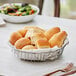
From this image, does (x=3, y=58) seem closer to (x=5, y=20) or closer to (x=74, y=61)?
(x=74, y=61)

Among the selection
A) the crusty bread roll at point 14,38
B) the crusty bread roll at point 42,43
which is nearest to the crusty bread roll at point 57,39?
the crusty bread roll at point 42,43

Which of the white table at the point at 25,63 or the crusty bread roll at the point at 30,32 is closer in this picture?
the white table at the point at 25,63

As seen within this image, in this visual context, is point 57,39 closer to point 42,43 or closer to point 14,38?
point 42,43

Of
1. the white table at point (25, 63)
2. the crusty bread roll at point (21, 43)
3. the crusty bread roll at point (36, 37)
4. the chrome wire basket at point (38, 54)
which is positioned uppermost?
the crusty bread roll at point (36, 37)

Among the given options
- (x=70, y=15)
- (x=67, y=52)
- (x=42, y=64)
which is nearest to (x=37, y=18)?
(x=67, y=52)

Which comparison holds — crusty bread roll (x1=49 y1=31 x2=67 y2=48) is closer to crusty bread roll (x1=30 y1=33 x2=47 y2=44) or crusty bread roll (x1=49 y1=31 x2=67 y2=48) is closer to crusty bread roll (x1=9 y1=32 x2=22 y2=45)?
crusty bread roll (x1=30 y1=33 x2=47 y2=44)

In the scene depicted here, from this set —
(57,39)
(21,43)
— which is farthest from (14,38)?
(57,39)

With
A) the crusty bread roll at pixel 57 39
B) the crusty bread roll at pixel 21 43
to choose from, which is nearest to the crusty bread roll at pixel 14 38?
the crusty bread roll at pixel 21 43

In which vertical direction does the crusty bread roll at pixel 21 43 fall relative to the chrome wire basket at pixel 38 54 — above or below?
above

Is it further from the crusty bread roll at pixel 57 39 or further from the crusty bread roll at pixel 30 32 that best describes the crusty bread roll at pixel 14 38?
the crusty bread roll at pixel 57 39

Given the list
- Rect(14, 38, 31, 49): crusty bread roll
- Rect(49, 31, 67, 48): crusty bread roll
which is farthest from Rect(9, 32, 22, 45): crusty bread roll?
Rect(49, 31, 67, 48): crusty bread roll
